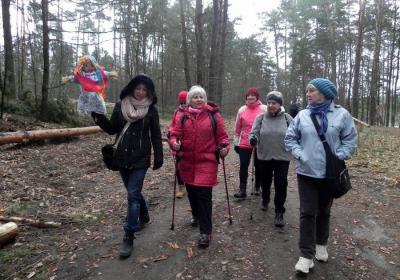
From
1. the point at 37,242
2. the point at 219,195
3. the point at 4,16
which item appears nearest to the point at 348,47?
the point at 4,16

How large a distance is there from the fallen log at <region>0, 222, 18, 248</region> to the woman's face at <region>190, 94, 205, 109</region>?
10.1 ft

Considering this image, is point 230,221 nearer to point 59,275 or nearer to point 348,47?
point 59,275

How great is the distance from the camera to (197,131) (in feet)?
15.7

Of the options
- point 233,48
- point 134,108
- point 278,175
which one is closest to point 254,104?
point 278,175

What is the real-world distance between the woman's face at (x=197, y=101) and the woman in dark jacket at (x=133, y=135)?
53 centimetres

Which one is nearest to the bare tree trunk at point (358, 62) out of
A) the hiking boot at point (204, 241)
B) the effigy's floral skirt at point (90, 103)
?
the hiking boot at point (204, 241)

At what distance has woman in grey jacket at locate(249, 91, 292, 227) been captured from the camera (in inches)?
220

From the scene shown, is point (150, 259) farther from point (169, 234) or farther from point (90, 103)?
point (90, 103)

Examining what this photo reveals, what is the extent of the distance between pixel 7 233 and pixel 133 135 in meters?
2.28

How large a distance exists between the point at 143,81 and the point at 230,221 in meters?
2.55

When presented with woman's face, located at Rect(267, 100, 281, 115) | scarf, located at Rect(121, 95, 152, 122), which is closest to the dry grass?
woman's face, located at Rect(267, 100, 281, 115)

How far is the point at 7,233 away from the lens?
4980mm

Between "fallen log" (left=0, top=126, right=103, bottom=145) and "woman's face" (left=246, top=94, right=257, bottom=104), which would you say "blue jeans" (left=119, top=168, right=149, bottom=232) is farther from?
"fallen log" (left=0, top=126, right=103, bottom=145)

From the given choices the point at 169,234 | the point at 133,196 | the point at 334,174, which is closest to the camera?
the point at 334,174
